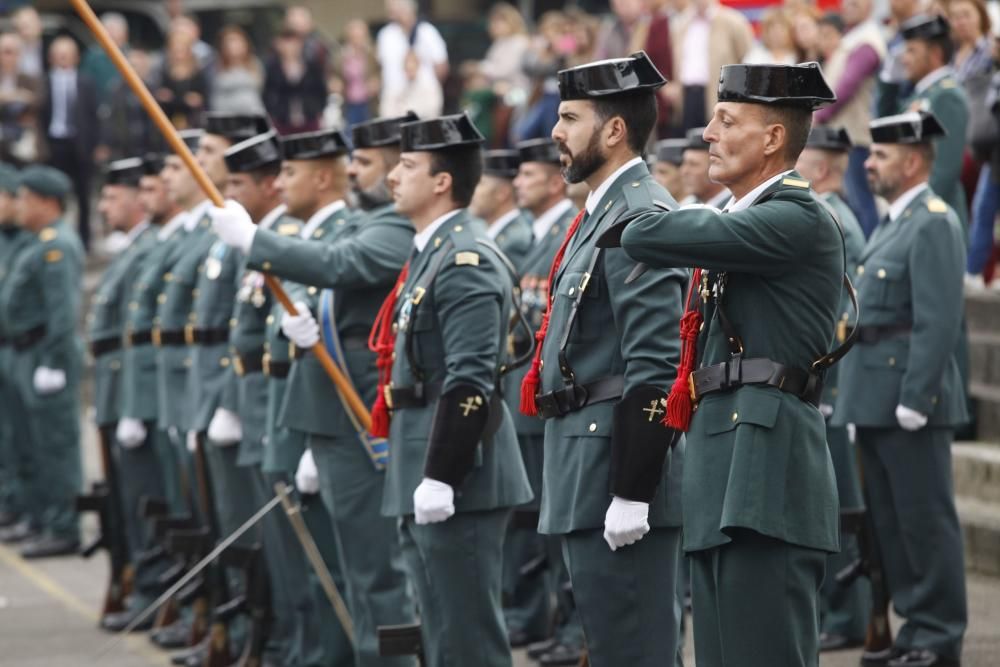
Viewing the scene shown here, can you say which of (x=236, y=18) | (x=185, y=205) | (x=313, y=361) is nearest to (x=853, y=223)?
(x=313, y=361)

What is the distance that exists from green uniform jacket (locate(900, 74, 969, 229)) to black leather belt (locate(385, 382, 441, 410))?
147 inches

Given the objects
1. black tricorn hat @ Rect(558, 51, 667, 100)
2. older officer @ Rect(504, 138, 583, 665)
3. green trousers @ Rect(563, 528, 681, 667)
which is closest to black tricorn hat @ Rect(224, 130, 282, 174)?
older officer @ Rect(504, 138, 583, 665)

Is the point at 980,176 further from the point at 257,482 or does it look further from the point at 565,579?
the point at 257,482

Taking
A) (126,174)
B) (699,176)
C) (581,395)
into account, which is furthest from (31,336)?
(581,395)

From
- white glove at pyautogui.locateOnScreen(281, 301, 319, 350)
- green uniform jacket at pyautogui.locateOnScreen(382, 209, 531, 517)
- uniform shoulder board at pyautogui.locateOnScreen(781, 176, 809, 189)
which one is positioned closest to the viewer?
uniform shoulder board at pyautogui.locateOnScreen(781, 176, 809, 189)

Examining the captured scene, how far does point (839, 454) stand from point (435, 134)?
8.93ft

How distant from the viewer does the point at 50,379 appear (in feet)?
34.9

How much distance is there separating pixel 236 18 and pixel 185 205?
13.8m

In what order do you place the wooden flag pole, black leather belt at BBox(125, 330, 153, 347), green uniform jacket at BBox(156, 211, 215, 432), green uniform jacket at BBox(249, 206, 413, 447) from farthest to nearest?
1. black leather belt at BBox(125, 330, 153, 347)
2. green uniform jacket at BBox(156, 211, 215, 432)
3. green uniform jacket at BBox(249, 206, 413, 447)
4. the wooden flag pole

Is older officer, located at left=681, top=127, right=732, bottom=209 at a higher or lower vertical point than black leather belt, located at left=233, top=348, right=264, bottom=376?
higher

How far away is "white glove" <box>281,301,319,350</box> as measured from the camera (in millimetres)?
6172

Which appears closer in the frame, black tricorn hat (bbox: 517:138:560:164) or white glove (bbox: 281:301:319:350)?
white glove (bbox: 281:301:319:350)

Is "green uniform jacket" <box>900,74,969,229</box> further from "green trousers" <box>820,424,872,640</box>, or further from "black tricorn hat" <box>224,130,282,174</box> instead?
"black tricorn hat" <box>224,130,282,174</box>

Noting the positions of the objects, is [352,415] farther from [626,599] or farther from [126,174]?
[126,174]
